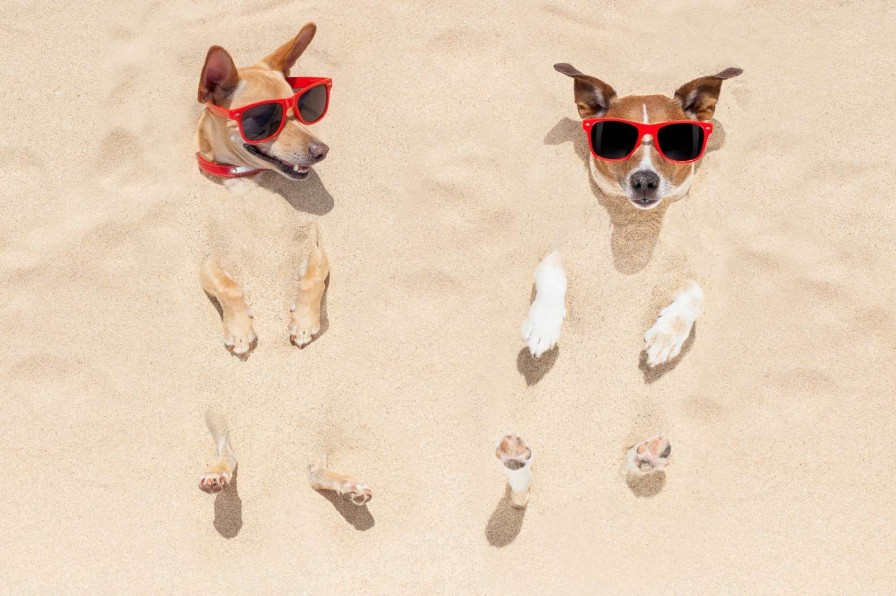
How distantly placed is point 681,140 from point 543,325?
1.34m

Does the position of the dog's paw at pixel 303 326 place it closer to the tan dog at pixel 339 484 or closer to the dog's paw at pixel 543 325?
the tan dog at pixel 339 484

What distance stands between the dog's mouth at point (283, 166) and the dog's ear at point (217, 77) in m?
0.32

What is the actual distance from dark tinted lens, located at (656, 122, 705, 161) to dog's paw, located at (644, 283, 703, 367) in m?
0.83

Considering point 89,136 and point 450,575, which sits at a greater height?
point 89,136

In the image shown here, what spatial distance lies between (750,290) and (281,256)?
2.98 metres

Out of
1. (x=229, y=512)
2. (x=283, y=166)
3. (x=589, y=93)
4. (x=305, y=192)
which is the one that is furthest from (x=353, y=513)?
(x=589, y=93)

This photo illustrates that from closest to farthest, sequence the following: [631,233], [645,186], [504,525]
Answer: [645,186], [504,525], [631,233]

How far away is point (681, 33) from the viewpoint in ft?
18.9

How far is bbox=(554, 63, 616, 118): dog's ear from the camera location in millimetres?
5156

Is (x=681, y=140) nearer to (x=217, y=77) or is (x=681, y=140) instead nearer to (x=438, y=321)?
(x=438, y=321)

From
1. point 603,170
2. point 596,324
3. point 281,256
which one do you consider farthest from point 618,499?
point 281,256

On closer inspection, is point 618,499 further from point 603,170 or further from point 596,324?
point 603,170

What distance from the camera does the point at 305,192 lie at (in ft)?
18.1

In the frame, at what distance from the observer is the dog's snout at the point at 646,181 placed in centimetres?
498
